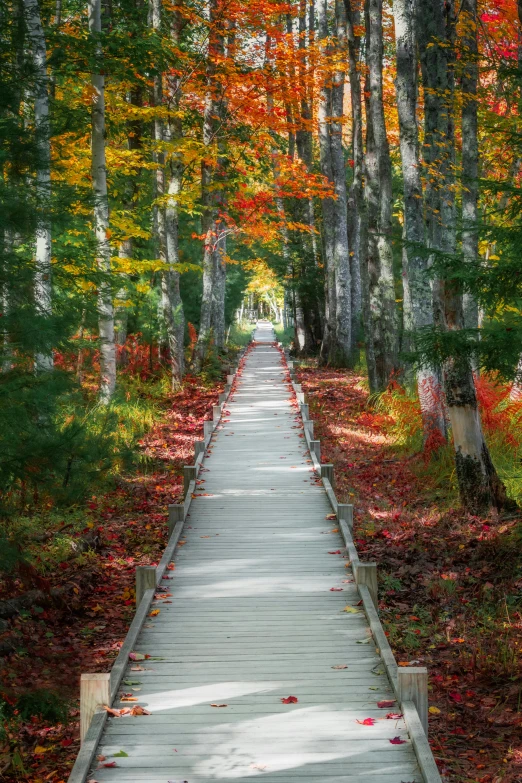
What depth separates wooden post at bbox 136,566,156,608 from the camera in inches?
332

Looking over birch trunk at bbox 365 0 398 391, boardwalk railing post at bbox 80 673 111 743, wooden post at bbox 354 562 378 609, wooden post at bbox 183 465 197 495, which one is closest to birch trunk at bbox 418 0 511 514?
wooden post at bbox 354 562 378 609

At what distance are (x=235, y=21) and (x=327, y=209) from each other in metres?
6.49

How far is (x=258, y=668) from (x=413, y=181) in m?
10.9

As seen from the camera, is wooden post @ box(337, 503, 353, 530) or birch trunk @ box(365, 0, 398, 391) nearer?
wooden post @ box(337, 503, 353, 530)

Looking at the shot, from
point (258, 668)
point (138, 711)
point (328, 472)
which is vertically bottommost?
point (258, 668)

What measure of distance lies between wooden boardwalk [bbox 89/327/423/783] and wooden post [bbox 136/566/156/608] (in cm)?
24

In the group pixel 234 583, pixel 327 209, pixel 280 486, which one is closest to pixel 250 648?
pixel 234 583

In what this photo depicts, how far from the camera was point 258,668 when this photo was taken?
696 cm

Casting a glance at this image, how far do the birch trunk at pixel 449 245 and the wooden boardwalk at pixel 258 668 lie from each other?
229 centimetres

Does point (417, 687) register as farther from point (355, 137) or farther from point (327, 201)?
point (327, 201)

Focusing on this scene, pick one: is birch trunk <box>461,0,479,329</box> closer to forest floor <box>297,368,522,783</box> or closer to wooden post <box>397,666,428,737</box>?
forest floor <box>297,368,522,783</box>

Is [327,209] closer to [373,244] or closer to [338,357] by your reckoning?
[338,357]

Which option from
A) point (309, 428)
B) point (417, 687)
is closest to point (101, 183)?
point (309, 428)

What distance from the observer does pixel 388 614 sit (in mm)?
9375
